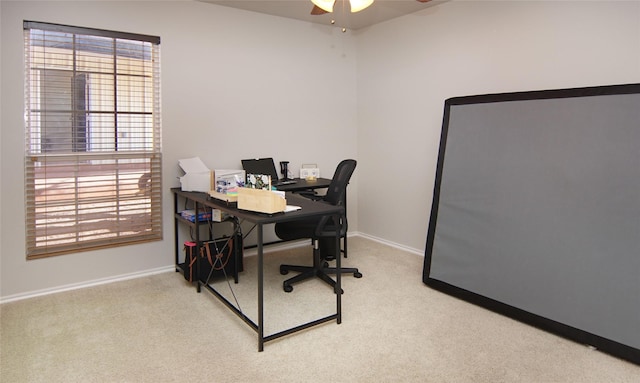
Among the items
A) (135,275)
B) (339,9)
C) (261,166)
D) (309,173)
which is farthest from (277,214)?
(339,9)

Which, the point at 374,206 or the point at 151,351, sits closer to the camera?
the point at 151,351

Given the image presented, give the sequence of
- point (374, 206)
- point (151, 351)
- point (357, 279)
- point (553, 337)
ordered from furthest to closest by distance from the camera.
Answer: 1. point (374, 206)
2. point (357, 279)
3. point (553, 337)
4. point (151, 351)

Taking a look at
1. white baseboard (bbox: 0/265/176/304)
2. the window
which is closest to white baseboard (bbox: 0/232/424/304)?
white baseboard (bbox: 0/265/176/304)

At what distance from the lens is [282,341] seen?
8.40ft

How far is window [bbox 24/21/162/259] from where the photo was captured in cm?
321

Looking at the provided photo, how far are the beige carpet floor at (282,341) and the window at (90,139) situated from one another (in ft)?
1.79

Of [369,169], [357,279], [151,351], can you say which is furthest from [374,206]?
[151,351]

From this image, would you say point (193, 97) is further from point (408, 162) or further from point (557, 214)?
point (557, 214)

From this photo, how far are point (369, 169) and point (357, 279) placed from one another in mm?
1682

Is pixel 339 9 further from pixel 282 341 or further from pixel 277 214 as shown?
pixel 282 341

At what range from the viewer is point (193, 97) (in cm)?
385

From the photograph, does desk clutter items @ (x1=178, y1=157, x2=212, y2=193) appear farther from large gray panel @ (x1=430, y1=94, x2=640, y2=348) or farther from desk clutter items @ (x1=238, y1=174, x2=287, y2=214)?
large gray panel @ (x1=430, y1=94, x2=640, y2=348)

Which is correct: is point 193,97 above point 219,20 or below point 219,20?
below

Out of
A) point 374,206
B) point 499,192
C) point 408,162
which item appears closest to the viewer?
point 499,192
